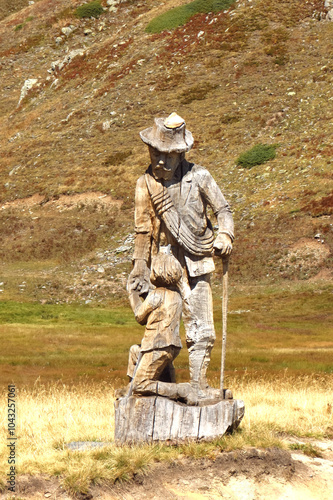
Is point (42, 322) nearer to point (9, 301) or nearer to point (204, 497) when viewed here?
point (9, 301)

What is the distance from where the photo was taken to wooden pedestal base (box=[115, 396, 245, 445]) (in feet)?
31.9

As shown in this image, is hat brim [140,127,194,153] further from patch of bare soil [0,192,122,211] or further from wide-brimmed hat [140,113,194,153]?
patch of bare soil [0,192,122,211]

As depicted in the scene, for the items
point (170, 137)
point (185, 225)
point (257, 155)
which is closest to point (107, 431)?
point (185, 225)

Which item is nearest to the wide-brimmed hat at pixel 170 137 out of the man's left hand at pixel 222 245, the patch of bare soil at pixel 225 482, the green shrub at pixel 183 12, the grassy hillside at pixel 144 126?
the man's left hand at pixel 222 245

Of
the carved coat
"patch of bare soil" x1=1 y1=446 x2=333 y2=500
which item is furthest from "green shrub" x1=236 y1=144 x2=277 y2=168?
"patch of bare soil" x1=1 y1=446 x2=333 y2=500

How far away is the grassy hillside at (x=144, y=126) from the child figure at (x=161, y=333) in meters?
30.3

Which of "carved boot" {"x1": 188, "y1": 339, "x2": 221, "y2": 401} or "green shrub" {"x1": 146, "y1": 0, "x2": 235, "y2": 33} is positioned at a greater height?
"green shrub" {"x1": 146, "y1": 0, "x2": 235, "y2": 33}

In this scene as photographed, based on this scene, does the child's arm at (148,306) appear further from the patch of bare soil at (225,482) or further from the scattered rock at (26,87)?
A: the scattered rock at (26,87)

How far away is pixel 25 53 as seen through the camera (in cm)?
8544

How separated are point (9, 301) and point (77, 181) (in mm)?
21806

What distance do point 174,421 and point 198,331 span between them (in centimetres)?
131

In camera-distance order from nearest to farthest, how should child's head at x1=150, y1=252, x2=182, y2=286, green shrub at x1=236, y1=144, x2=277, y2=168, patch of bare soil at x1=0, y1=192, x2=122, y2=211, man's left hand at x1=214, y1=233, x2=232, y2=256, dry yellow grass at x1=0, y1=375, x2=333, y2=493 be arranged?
dry yellow grass at x1=0, y1=375, x2=333, y2=493
child's head at x1=150, y1=252, x2=182, y2=286
man's left hand at x1=214, y1=233, x2=232, y2=256
green shrub at x1=236, y1=144, x2=277, y2=168
patch of bare soil at x1=0, y1=192, x2=122, y2=211

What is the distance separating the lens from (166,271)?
31.9 feet

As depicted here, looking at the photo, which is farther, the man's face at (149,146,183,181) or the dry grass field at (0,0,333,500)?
the dry grass field at (0,0,333,500)
